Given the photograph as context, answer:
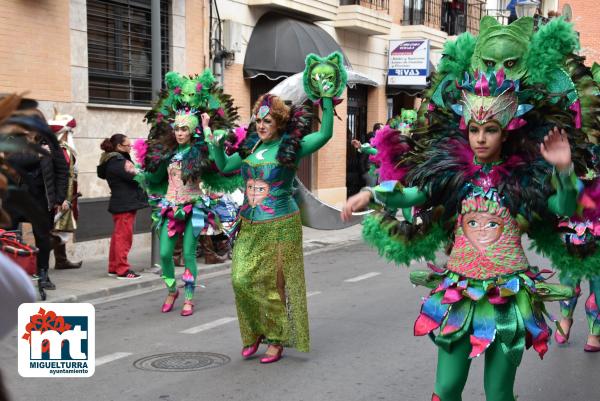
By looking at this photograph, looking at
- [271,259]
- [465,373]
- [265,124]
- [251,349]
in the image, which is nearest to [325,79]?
[265,124]

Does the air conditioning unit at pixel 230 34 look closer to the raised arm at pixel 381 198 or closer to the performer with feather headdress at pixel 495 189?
the performer with feather headdress at pixel 495 189

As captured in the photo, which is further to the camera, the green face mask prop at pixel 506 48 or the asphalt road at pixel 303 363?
the asphalt road at pixel 303 363

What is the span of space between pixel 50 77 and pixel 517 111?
8490 millimetres

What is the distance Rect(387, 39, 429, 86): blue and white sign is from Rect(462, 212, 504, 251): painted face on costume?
1737 centimetres

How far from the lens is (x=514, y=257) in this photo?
4016 millimetres

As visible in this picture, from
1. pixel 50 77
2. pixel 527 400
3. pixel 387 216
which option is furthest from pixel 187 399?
pixel 50 77

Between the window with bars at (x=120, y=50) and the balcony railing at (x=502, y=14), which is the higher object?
the balcony railing at (x=502, y=14)

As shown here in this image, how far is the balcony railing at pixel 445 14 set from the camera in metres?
23.0

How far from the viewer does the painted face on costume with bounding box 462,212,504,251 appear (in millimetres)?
4023

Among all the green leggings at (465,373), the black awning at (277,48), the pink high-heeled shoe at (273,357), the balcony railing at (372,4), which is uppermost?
the balcony railing at (372,4)

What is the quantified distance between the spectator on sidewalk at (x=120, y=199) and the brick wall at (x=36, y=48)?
157 centimetres

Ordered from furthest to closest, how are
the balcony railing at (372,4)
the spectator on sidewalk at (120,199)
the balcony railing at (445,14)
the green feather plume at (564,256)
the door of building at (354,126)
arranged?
the balcony railing at (445,14) → the door of building at (354,126) → the balcony railing at (372,4) → the spectator on sidewalk at (120,199) → the green feather plume at (564,256)

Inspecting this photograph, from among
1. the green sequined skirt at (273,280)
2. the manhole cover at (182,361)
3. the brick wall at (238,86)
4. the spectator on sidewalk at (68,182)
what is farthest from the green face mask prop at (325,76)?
the brick wall at (238,86)

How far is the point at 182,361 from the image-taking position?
622cm
